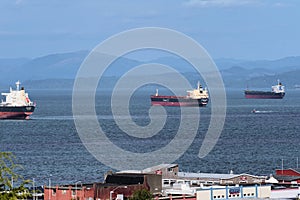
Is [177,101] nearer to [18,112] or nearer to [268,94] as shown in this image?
[18,112]

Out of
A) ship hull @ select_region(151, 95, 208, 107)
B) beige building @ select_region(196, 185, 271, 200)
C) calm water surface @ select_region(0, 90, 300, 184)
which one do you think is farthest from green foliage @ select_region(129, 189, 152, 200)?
ship hull @ select_region(151, 95, 208, 107)

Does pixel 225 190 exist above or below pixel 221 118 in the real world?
below

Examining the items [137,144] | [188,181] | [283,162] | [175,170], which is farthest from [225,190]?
[137,144]

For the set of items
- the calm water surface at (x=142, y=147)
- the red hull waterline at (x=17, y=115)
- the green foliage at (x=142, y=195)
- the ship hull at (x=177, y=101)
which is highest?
the ship hull at (x=177, y=101)

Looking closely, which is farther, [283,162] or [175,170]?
[283,162]

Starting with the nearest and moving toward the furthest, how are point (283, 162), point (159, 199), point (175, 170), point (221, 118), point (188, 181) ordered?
point (159, 199), point (188, 181), point (175, 170), point (283, 162), point (221, 118)

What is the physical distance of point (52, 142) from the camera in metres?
67.9

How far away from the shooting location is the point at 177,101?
146m

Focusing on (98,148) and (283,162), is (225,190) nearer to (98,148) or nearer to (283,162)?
(283,162)

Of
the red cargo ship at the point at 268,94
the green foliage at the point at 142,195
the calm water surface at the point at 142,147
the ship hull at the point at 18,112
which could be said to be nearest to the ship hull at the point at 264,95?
the red cargo ship at the point at 268,94

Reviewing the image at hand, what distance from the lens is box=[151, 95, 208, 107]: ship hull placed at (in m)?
141

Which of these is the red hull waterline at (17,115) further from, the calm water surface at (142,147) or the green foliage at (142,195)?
the green foliage at (142,195)

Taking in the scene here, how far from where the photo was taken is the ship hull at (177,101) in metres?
141

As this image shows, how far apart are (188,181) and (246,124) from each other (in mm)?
57276
